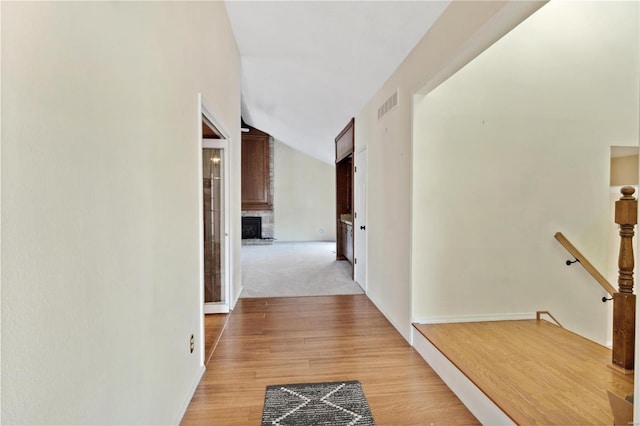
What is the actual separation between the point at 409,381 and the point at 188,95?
2.43 m

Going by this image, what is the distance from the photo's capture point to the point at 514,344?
2510 mm

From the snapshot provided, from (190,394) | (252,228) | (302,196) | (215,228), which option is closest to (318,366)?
(190,394)

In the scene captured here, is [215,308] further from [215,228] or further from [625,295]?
[625,295]

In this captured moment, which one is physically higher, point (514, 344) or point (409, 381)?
point (514, 344)

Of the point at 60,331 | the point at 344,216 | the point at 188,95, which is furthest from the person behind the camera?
the point at 344,216

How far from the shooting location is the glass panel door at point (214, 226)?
3.57 metres

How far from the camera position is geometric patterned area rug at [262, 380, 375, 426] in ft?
6.06

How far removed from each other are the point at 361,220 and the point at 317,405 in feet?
10.6

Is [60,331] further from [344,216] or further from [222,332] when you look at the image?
[344,216]

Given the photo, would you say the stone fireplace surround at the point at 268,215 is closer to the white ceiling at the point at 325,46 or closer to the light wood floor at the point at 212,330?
the white ceiling at the point at 325,46

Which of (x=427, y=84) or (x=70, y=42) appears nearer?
(x=70, y=42)

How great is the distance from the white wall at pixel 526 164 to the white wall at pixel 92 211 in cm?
208

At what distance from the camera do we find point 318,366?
246 centimetres

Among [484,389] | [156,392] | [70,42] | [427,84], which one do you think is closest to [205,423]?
[156,392]
